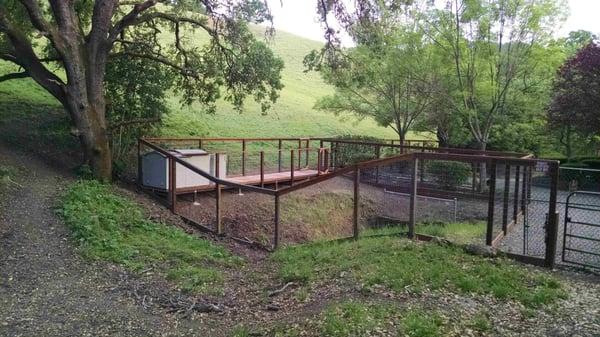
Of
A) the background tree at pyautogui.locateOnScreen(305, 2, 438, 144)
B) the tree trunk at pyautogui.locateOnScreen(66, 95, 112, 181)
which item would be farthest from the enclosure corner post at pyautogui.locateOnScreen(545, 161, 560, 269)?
the tree trunk at pyautogui.locateOnScreen(66, 95, 112, 181)

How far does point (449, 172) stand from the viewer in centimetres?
1268

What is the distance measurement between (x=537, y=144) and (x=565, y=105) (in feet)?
24.3

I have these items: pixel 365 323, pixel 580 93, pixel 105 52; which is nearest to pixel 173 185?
pixel 105 52

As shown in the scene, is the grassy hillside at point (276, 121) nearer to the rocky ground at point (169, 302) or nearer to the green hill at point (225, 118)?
the green hill at point (225, 118)

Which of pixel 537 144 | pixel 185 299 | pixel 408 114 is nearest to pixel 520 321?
pixel 185 299

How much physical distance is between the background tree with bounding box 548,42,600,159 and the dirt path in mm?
15773

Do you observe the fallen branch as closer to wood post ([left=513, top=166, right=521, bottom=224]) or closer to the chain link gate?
the chain link gate

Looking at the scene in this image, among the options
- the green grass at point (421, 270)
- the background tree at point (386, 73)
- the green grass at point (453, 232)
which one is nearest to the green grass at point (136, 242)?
the green grass at point (421, 270)

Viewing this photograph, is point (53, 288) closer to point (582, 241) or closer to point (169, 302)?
point (169, 302)

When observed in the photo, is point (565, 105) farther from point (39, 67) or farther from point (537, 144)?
point (39, 67)

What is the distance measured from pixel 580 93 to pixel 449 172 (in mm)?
7132

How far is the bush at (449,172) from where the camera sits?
1255 cm

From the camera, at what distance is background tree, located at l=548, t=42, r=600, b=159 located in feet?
52.9

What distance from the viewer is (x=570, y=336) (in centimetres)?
423
